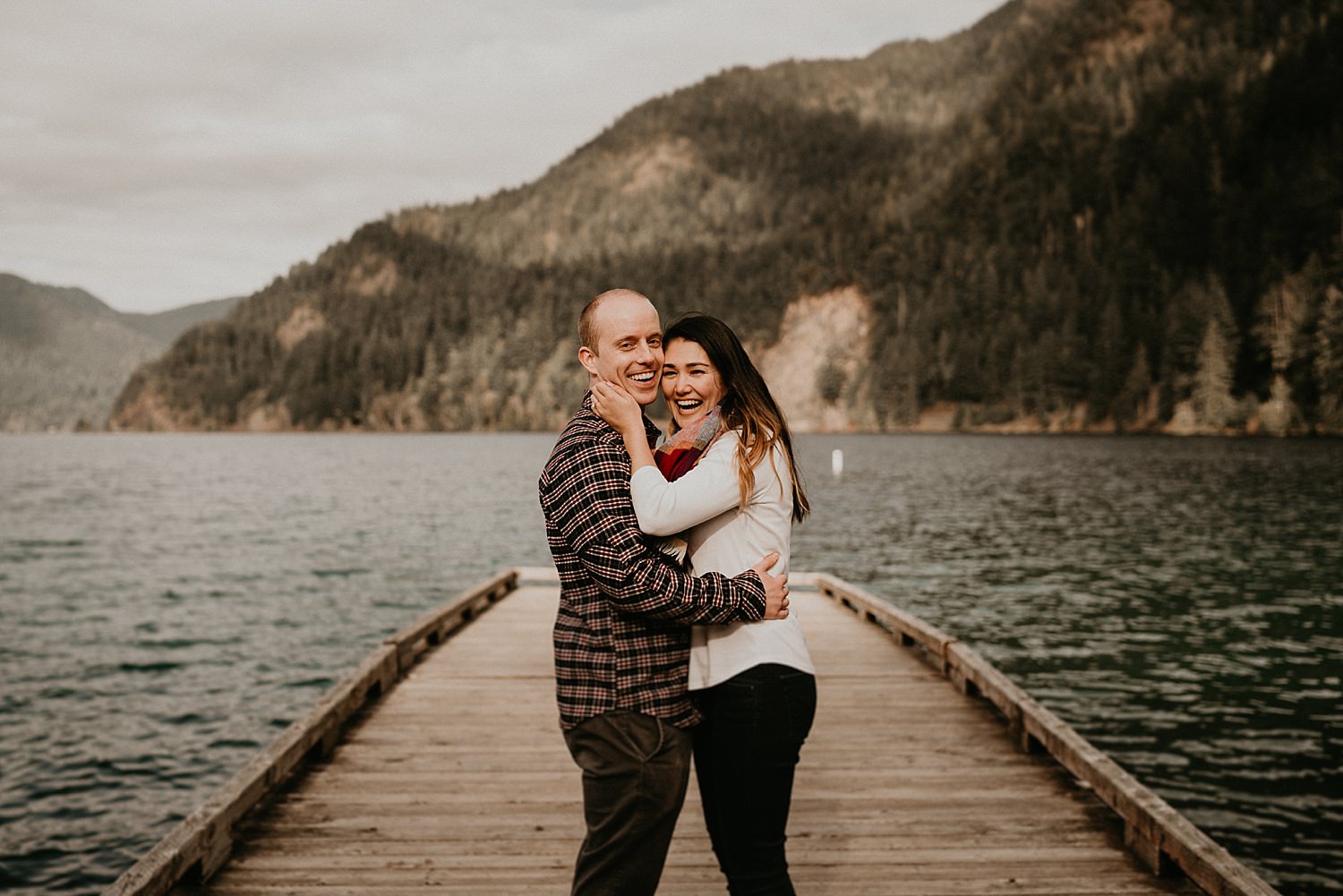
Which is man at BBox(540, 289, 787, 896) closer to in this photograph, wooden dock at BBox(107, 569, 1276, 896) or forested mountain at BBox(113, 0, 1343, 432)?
wooden dock at BBox(107, 569, 1276, 896)

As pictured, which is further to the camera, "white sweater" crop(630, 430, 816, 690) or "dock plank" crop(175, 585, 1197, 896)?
"dock plank" crop(175, 585, 1197, 896)

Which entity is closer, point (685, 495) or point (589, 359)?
point (685, 495)

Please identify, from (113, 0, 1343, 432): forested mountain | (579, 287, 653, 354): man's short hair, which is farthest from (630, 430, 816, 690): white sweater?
(113, 0, 1343, 432): forested mountain

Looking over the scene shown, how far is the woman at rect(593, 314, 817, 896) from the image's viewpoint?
2.80m

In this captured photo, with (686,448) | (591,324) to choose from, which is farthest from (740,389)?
(591,324)

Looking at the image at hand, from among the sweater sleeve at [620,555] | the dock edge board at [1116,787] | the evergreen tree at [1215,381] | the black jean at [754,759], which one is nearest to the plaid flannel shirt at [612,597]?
the sweater sleeve at [620,555]

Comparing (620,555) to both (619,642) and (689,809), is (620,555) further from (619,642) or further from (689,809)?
(689,809)

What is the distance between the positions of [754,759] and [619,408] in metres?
1.07

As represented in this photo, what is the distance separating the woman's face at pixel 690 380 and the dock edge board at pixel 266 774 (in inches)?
118

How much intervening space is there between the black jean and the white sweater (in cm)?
6

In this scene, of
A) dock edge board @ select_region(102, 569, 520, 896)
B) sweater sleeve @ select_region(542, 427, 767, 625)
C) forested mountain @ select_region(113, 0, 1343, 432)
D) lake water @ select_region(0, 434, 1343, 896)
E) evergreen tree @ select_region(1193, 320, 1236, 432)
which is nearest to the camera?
sweater sleeve @ select_region(542, 427, 767, 625)

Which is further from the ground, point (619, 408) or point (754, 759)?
point (619, 408)

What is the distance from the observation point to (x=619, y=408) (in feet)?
9.18

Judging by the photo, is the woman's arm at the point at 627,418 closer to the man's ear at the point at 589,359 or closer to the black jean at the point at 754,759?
the man's ear at the point at 589,359
